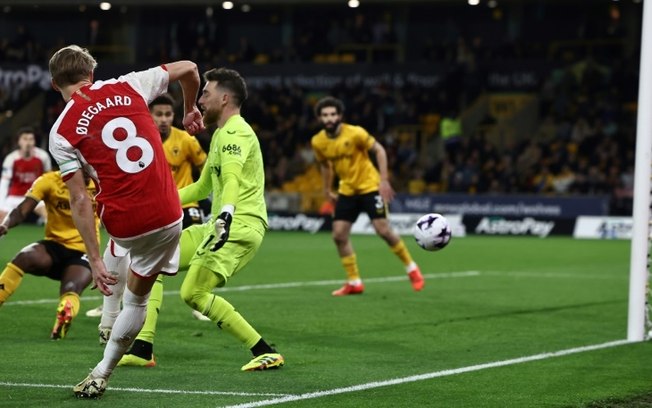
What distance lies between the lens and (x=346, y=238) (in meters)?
15.3

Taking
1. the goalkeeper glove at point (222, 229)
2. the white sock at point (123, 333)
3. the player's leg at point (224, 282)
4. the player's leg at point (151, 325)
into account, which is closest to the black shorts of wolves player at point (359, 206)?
the player's leg at point (151, 325)

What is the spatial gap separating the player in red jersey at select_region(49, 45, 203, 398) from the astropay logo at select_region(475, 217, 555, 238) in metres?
24.6

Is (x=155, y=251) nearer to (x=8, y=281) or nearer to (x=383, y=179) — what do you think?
(x=8, y=281)

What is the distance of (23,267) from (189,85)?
3.66m

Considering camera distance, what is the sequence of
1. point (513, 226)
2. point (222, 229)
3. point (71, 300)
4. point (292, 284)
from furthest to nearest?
point (513, 226), point (292, 284), point (71, 300), point (222, 229)

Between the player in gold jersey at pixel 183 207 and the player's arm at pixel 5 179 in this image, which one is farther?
the player's arm at pixel 5 179

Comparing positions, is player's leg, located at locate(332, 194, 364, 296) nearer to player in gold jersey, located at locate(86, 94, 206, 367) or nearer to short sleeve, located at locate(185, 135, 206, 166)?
player in gold jersey, located at locate(86, 94, 206, 367)

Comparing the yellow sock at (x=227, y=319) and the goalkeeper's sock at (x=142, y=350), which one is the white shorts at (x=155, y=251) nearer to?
the yellow sock at (x=227, y=319)

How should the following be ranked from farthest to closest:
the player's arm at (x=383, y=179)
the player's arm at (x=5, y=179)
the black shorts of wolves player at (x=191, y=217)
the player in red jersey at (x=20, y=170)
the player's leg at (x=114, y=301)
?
the player in red jersey at (x=20, y=170), the player's arm at (x=5, y=179), the player's arm at (x=383, y=179), the black shorts of wolves player at (x=191, y=217), the player's leg at (x=114, y=301)

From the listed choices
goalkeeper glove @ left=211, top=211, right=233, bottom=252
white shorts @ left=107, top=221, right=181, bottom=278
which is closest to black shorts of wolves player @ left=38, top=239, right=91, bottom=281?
goalkeeper glove @ left=211, top=211, right=233, bottom=252

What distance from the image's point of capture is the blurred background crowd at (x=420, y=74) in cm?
3538

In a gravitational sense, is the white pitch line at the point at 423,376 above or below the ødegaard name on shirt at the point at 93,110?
below

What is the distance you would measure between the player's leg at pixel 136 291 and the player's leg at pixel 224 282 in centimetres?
105

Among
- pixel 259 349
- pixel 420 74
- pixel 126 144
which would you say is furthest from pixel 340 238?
pixel 420 74
